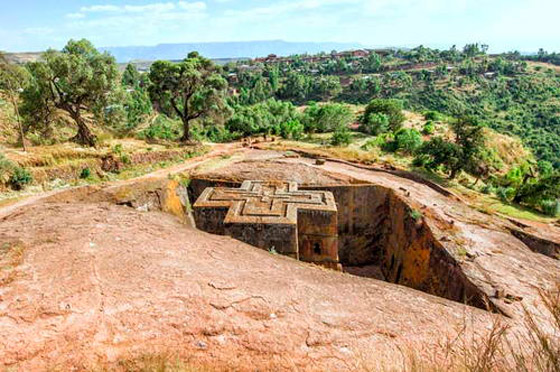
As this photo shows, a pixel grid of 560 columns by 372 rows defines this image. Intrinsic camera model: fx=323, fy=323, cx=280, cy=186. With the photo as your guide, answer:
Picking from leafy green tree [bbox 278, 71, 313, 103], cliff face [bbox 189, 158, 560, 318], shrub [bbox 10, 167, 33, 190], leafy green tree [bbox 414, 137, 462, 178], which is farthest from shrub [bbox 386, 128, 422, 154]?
leafy green tree [bbox 278, 71, 313, 103]

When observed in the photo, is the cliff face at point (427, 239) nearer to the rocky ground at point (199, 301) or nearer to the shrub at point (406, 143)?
the rocky ground at point (199, 301)

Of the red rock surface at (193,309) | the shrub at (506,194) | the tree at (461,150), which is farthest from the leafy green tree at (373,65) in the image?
the red rock surface at (193,309)

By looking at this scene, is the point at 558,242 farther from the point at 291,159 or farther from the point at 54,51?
the point at 54,51

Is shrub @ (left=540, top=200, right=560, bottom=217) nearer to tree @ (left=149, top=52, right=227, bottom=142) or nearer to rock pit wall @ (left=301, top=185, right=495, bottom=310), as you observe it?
rock pit wall @ (left=301, top=185, right=495, bottom=310)

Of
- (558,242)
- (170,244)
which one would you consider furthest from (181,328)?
(558,242)

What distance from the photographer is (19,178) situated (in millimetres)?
14117

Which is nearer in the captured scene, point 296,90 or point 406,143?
point 406,143

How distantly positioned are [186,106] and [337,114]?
56.5ft

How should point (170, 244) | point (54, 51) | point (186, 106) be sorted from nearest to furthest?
point (170, 244), point (54, 51), point (186, 106)

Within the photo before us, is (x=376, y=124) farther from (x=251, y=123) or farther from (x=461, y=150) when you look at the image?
(x=461, y=150)

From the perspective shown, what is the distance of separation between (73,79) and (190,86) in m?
7.54

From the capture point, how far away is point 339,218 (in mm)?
15078

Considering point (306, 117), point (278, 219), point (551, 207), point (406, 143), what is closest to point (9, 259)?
point (278, 219)

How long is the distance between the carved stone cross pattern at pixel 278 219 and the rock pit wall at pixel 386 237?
120 inches
